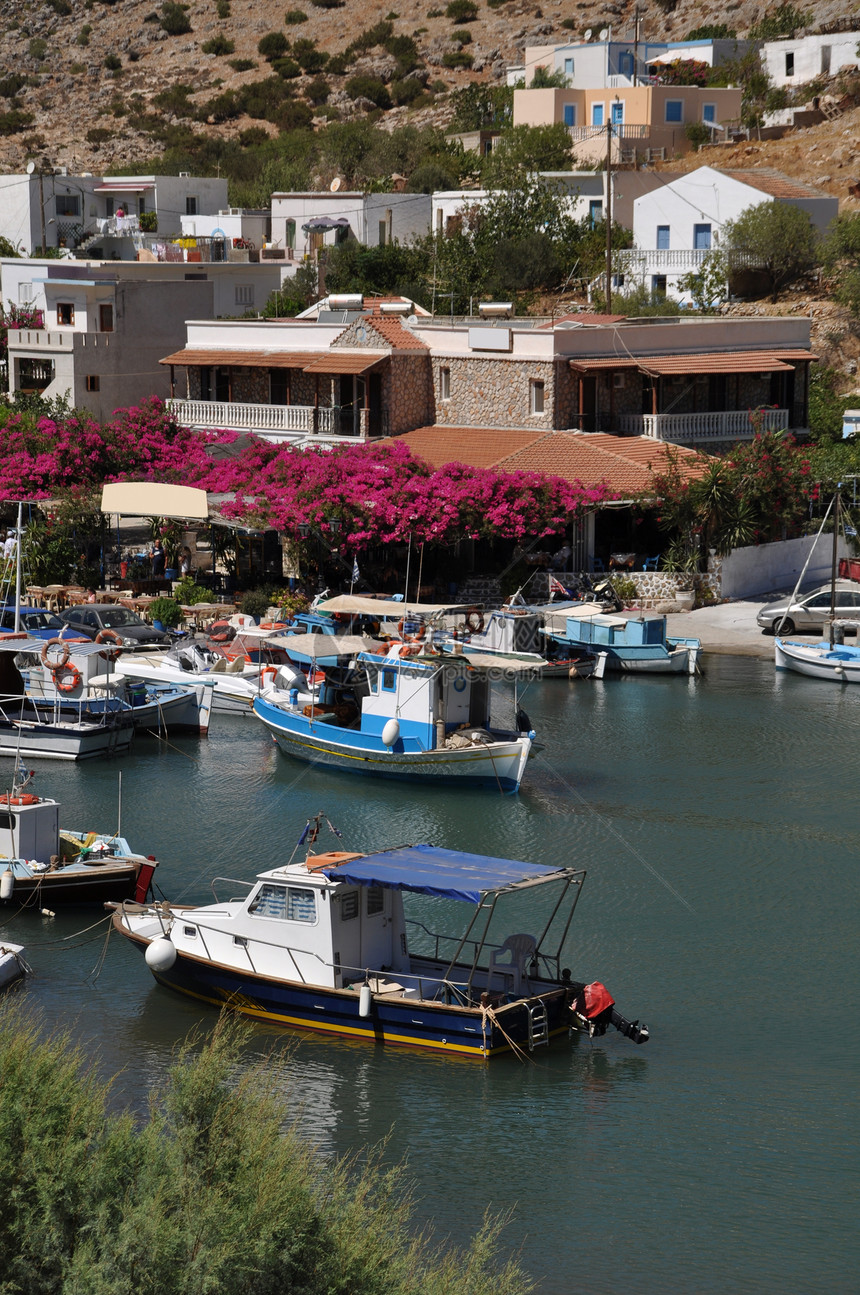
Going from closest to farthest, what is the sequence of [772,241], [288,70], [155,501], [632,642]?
[632,642]
[155,501]
[772,241]
[288,70]

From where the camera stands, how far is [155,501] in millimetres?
51594

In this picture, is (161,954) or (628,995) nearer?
(161,954)

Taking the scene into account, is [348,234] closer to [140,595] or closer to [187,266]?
[187,266]

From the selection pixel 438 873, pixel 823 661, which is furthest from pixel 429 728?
pixel 823 661

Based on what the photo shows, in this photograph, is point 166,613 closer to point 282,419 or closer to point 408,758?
point 282,419

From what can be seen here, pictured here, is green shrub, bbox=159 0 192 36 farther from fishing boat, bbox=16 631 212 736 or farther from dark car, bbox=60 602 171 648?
fishing boat, bbox=16 631 212 736

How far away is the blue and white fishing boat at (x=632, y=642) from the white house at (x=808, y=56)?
70220mm

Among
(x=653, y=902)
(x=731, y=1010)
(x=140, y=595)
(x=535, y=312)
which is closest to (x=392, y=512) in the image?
(x=140, y=595)

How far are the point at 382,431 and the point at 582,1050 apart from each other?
124ft

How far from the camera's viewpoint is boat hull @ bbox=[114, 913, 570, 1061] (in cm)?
2234

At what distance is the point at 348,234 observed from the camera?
287 feet

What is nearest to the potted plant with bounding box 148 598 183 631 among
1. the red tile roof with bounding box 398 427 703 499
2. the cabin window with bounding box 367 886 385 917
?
the red tile roof with bounding box 398 427 703 499

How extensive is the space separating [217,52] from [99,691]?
11885 centimetres

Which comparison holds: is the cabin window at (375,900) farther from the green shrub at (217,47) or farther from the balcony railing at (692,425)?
the green shrub at (217,47)
